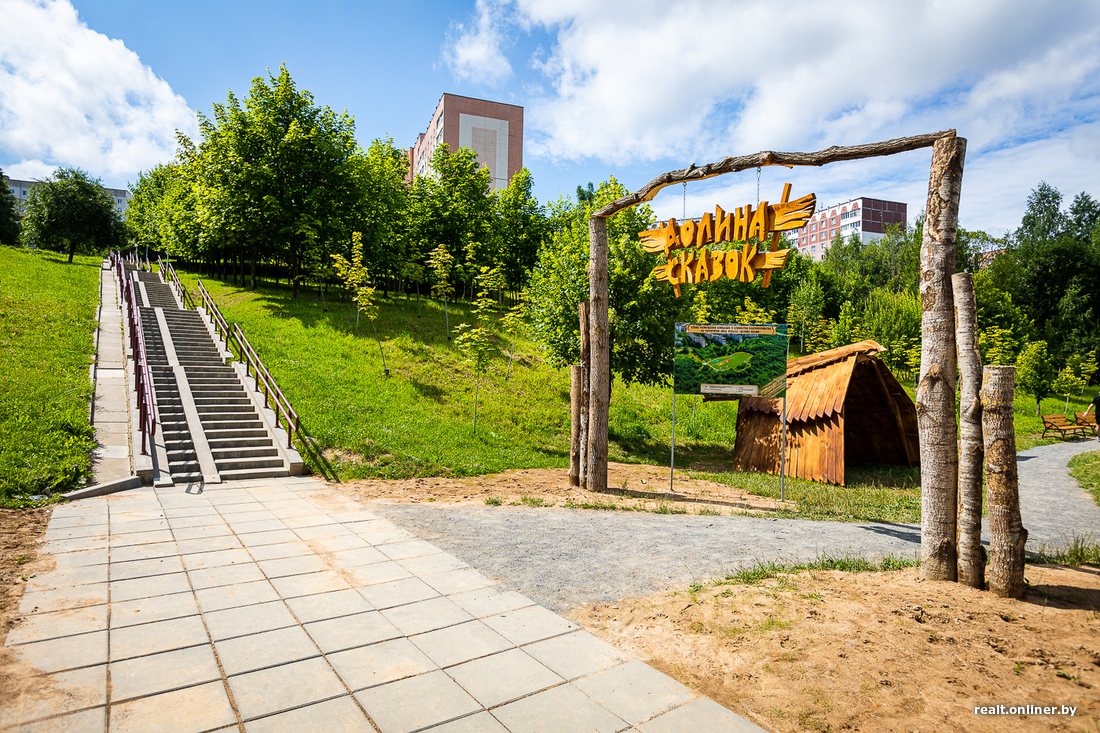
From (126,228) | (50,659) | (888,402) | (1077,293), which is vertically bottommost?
(50,659)

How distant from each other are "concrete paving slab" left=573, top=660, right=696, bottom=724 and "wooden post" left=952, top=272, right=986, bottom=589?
11.3ft

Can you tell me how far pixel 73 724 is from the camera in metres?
3.23

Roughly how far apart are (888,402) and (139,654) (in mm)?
16183

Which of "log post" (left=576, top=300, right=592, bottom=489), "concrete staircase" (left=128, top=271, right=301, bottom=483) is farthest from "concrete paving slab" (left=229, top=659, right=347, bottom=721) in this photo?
"concrete staircase" (left=128, top=271, right=301, bottom=483)

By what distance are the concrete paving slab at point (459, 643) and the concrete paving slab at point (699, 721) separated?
1.40 m

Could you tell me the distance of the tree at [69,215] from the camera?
121ft

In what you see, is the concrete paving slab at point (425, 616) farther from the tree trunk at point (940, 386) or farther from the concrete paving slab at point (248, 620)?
the tree trunk at point (940, 386)

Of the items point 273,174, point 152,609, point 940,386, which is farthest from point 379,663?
point 273,174

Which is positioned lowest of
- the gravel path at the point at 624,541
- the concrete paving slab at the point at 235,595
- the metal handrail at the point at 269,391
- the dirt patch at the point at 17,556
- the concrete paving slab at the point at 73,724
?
the gravel path at the point at 624,541

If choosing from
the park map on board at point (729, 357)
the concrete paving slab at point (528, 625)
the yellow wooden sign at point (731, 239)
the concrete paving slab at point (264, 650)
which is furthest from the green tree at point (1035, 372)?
→ the concrete paving slab at point (264, 650)

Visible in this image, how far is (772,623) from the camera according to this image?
457 cm

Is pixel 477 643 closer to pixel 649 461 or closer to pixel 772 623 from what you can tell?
pixel 772 623

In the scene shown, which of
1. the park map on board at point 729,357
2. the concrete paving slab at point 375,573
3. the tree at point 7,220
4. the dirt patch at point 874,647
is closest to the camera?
the dirt patch at point 874,647

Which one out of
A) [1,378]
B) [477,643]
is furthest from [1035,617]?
[1,378]
